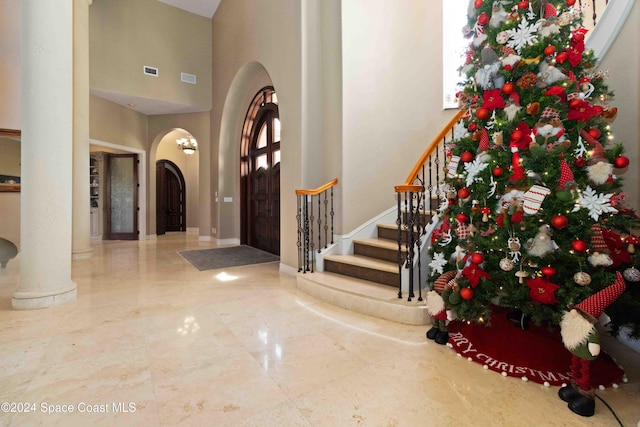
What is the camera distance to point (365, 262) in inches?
138

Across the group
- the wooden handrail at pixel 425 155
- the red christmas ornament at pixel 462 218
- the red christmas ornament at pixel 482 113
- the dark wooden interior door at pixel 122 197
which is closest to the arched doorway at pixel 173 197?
the dark wooden interior door at pixel 122 197

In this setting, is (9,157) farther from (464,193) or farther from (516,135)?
(516,135)

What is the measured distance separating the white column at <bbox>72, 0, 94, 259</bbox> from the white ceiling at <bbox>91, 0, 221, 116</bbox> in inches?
45.5

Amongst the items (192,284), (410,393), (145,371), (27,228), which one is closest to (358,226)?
(192,284)

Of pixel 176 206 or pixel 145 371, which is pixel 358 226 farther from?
pixel 176 206

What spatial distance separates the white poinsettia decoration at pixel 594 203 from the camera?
1.79 metres

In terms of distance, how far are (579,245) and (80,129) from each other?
7.09 meters

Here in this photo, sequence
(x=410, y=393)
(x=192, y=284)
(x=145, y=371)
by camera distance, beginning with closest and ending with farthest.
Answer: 1. (x=410, y=393)
2. (x=145, y=371)
3. (x=192, y=284)

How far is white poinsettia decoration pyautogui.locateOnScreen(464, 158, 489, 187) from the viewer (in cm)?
215

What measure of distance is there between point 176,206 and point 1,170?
554 cm

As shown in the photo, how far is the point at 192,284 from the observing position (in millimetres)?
3939

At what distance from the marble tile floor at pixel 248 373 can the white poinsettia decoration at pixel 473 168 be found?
1262 mm

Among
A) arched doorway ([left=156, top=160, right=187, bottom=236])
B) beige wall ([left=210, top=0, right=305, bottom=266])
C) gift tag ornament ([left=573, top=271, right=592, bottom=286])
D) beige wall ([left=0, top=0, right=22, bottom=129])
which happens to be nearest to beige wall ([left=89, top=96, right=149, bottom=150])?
beige wall ([left=0, top=0, right=22, bottom=129])

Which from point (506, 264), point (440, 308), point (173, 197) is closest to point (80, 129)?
point (173, 197)
